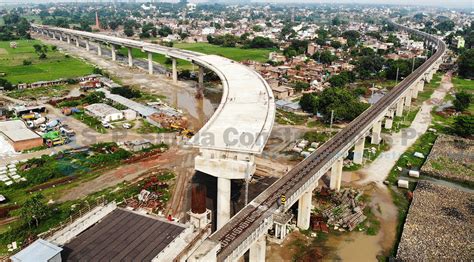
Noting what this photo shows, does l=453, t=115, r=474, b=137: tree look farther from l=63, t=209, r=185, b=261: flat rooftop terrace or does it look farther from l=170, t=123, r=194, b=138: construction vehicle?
l=63, t=209, r=185, b=261: flat rooftop terrace

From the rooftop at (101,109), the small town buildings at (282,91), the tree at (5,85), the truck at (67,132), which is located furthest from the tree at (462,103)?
the tree at (5,85)

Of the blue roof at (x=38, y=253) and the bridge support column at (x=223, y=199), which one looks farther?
the bridge support column at (x=223, y=199)

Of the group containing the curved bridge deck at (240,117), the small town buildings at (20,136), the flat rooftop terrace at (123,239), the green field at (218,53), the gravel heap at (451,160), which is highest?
the curved bridge deck at (240,117)

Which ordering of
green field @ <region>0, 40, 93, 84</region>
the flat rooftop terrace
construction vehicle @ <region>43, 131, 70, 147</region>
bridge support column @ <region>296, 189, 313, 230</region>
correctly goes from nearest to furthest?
the flat rooftop terrace
bridge support column @ <region>296, 189, 313, 230</region>
construction vehicle @ <region>43, 131, 70, 147</region>
green field @ <region>0, 40, 93, 84</region>

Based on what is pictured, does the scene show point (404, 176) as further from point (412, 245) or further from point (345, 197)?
point (412, 245)

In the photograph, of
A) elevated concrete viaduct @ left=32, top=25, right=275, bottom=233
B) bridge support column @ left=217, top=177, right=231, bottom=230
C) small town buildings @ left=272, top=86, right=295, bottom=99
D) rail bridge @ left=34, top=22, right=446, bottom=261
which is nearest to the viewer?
rail bridge @ left=34, top=22, right=446, bottom=261

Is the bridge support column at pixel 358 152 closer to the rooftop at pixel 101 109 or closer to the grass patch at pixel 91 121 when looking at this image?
the grass patch at pixel 91 121

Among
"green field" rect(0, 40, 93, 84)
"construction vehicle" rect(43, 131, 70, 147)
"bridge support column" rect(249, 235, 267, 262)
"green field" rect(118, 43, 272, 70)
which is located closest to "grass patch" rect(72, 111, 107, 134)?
"construction vehicle" rect(43, 131, 70, 147)
